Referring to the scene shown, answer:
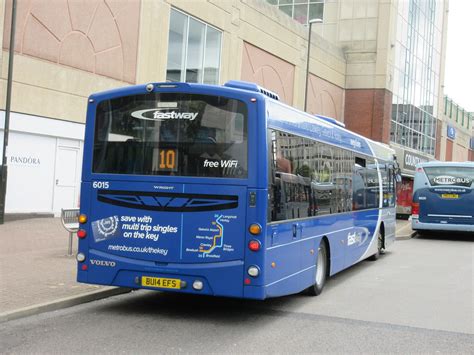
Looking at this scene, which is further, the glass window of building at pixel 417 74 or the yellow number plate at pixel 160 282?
the glass window of building at pixel 417 74

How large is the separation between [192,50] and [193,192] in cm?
1975

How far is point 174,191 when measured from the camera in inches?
280

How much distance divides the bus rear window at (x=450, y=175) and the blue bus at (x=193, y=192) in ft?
44.7

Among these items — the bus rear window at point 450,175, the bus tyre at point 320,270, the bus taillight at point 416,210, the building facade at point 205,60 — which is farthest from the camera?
the bus taillight at point 416,210

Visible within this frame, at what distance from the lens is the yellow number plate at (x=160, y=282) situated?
7023 mm

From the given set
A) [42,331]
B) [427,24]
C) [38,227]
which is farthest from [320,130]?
[427,24]

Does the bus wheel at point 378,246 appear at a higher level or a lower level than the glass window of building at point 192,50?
lower

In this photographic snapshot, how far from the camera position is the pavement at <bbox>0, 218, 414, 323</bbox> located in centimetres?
726

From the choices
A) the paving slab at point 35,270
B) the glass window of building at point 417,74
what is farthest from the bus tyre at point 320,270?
the glass window of building at point 417,74

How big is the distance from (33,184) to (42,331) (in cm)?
1249

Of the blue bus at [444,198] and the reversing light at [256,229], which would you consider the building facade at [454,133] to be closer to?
the blue bus at [444,198]

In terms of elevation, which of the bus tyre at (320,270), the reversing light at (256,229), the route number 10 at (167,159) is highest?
the route number 10 at (167,159)

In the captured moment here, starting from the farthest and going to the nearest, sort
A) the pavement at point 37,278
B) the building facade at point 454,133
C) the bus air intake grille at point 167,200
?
the building facade at point 454,133 < the pavement at point 37,278 < the bus air intake grille at point 167,200

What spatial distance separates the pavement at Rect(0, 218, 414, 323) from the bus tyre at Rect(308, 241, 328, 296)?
292cm
